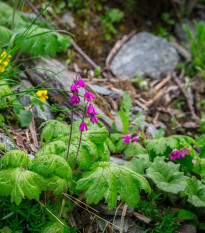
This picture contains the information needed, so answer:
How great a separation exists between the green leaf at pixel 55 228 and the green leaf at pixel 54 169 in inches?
9.5

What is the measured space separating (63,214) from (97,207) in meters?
0.31

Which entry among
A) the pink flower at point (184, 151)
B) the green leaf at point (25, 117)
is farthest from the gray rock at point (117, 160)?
the green leaf at point (25, 117)

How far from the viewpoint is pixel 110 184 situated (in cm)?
179

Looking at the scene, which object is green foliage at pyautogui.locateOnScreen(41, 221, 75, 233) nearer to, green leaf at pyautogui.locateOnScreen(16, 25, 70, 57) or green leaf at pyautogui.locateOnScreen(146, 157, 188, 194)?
green leaf at pyautogui.locateOnScreen(146, 157, 188, 194)

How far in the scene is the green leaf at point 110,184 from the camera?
1782 mm

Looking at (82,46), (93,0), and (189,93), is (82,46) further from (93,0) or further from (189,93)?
(189,93)

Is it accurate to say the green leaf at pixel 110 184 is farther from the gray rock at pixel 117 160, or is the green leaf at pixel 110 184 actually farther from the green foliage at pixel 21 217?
the gray rock at pixel 117 160

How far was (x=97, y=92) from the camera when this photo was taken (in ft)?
11.4

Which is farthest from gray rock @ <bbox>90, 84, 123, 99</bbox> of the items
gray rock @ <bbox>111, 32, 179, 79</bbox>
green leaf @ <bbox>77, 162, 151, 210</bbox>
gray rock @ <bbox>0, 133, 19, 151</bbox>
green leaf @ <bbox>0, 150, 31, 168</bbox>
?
green leaf @ <bbox>0, 150, 31, 168</bbox>

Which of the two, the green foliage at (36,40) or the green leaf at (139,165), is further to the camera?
the green foliage at (36,40)

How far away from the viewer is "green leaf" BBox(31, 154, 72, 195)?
1.77 metres

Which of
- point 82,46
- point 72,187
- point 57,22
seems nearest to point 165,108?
point 82,46

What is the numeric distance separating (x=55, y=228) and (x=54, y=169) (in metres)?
0.41

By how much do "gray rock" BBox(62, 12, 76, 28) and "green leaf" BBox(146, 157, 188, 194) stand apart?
2.99 meters
